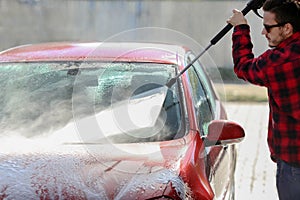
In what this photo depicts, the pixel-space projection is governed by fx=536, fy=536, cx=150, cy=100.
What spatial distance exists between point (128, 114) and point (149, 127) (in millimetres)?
175

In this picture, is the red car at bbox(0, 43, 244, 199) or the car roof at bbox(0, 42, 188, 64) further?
the car roof at bbox(0, 42, 188, 64)

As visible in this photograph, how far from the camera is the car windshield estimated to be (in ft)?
10.8

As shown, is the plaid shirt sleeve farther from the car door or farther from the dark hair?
the car door

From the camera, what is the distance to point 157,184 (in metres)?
2.60

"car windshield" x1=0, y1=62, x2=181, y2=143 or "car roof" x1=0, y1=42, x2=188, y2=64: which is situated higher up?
"car roof" x1=0, y1=42, x2=188, y2=64

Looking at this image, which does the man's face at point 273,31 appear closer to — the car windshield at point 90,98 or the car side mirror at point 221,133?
the car side mirror at point 221,133

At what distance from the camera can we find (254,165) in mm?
6527

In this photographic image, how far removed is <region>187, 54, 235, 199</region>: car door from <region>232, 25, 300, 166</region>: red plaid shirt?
48cm

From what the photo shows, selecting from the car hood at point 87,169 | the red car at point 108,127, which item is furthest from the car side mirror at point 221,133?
the car hood at point 87,169

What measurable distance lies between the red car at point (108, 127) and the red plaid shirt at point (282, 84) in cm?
46

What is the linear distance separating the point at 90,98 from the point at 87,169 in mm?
895

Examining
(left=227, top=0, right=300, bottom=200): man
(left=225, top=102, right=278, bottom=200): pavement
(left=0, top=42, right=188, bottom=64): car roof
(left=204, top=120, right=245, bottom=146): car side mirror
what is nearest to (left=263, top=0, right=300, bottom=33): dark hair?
(left=227, top=0, right=300, bottom=200): man

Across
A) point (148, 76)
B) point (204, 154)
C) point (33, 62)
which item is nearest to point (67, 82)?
point (33, 62)

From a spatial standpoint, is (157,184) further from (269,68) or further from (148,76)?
(148,76)
